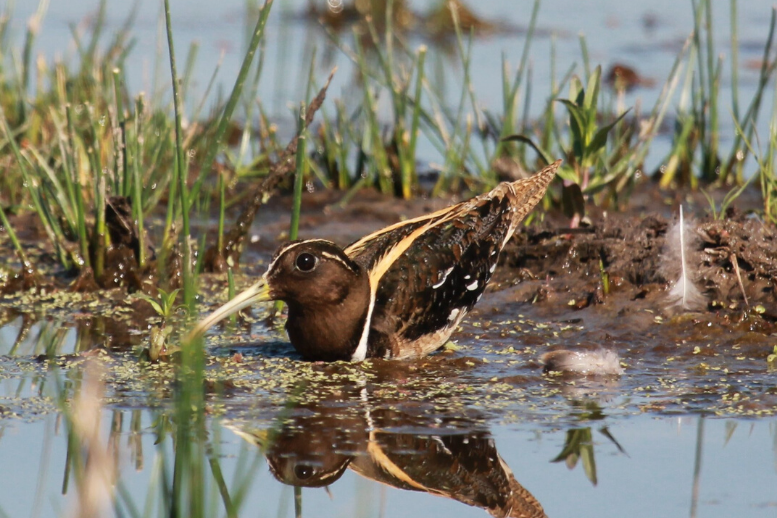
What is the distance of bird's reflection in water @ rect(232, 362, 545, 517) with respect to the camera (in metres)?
4.14

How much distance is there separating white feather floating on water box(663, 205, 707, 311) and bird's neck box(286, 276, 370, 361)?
5.48 feet

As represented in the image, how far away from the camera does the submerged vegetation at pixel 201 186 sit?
15.1 feet

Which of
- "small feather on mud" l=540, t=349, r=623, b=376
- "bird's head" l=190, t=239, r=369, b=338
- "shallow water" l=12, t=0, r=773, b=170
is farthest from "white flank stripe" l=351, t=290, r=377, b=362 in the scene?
"shallow water" l=12, t=0, r=773, b=170

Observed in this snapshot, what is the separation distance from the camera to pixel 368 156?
28.8 feet

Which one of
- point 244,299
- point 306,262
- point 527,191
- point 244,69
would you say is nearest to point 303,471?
point 244,299

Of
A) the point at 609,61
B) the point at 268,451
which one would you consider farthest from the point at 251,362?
the point at 609,61

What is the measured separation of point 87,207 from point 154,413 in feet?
11.3

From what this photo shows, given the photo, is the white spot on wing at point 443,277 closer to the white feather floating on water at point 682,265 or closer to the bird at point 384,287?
the bird at point 384,287

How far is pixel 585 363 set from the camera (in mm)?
5305

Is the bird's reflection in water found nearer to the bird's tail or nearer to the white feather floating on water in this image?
the bird's tail

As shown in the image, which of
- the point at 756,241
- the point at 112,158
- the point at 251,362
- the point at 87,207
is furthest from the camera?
the point at 87,207

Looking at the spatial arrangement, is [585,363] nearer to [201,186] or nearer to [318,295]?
[318,295]

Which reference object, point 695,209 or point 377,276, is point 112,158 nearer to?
point 377,276

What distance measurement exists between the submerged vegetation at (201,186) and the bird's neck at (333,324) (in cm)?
11
